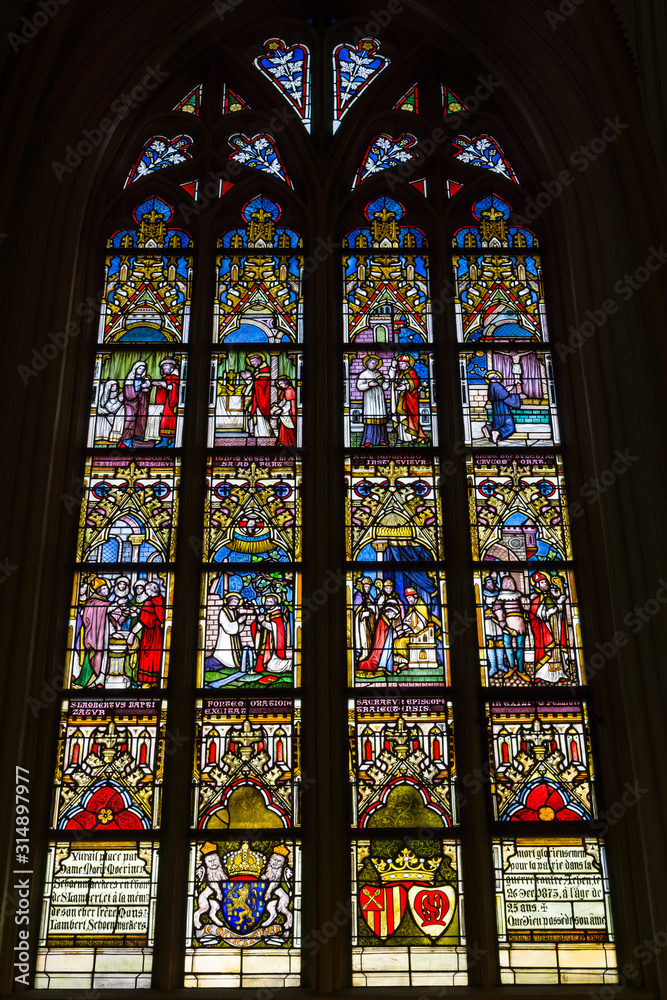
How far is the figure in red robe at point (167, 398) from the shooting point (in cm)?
646

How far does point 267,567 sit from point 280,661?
507mm

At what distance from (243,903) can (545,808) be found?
141cm

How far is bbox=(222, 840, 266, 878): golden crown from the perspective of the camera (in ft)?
17.5

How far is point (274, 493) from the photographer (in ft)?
20.6

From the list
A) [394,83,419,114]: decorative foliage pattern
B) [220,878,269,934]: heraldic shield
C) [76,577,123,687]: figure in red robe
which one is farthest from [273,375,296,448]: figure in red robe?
[220,878,269,934]: heraldic shield

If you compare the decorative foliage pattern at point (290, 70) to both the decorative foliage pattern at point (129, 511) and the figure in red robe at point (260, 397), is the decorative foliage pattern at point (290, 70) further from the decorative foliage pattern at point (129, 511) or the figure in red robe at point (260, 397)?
the decorative foliage pattern at point (129, 511)

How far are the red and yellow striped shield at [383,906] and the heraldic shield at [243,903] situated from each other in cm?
45

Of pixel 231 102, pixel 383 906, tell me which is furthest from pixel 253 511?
pixel 231 102

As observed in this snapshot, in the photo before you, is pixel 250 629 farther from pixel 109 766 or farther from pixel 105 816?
pixel 105 816

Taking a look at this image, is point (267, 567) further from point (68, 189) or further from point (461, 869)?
point (68, 189)

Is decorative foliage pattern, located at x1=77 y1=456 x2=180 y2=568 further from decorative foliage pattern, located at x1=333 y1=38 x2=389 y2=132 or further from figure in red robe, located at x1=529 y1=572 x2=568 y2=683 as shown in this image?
decorative foliage pattern, located at x1=333 y1=38 x2=389 y2=132

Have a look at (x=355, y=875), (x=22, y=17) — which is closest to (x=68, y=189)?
(x=22, y=17)

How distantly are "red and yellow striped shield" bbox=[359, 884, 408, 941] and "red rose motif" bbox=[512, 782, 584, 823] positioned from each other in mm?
629

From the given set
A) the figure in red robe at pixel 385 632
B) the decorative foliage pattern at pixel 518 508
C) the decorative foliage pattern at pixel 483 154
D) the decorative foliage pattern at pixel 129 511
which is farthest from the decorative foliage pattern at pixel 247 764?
the decorative foliage pattern at pixel 483 154
